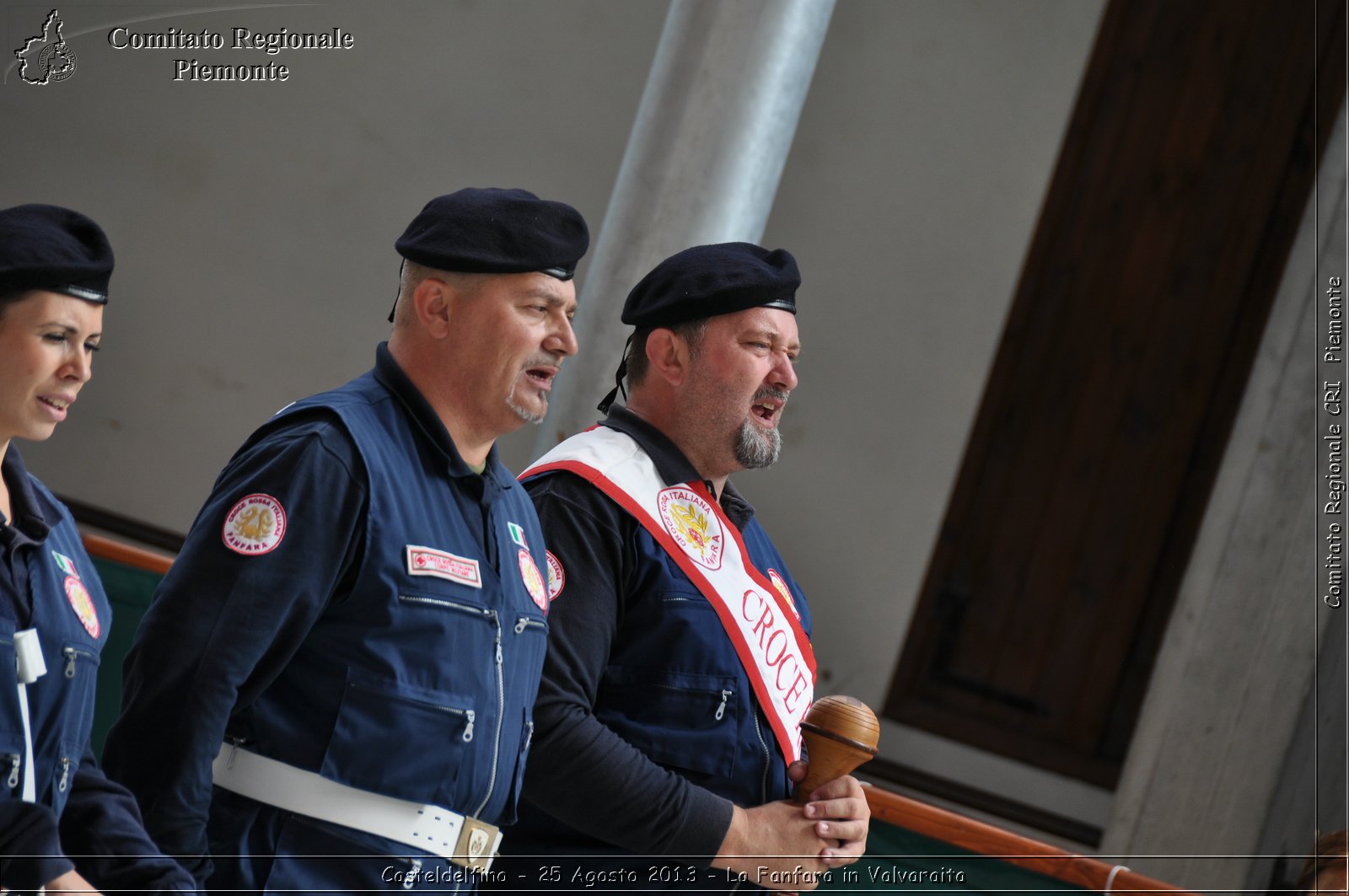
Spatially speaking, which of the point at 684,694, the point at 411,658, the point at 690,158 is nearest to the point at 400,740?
the point at 411,658

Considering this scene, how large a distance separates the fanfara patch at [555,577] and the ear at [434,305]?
0.36 m

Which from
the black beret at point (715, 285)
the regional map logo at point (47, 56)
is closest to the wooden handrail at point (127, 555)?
the black beret at point (715, 285)

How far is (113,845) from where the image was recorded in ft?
3.99

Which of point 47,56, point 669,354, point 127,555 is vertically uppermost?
point 47,56

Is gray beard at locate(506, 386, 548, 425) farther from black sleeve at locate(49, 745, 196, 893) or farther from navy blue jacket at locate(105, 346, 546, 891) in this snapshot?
black sleeve at locate(49, 745, 196, 893)

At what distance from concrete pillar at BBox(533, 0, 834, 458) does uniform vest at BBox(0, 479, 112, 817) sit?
1843 millimetres

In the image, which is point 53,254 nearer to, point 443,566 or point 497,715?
point 443,566

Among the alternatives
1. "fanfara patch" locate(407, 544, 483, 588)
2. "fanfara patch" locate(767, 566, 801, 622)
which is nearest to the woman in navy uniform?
"fanfara patch" locate(407, 544, 483, 588)

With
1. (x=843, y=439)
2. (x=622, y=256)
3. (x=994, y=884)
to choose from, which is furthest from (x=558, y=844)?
(x=843, y=439)

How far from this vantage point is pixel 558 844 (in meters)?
1.81

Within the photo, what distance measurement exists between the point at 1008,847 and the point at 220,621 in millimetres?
1772

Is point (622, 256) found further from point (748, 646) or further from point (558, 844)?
point (558, 844)

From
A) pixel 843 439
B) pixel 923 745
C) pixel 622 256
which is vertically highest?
pixel 622 256

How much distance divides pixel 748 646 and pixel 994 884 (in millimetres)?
972
